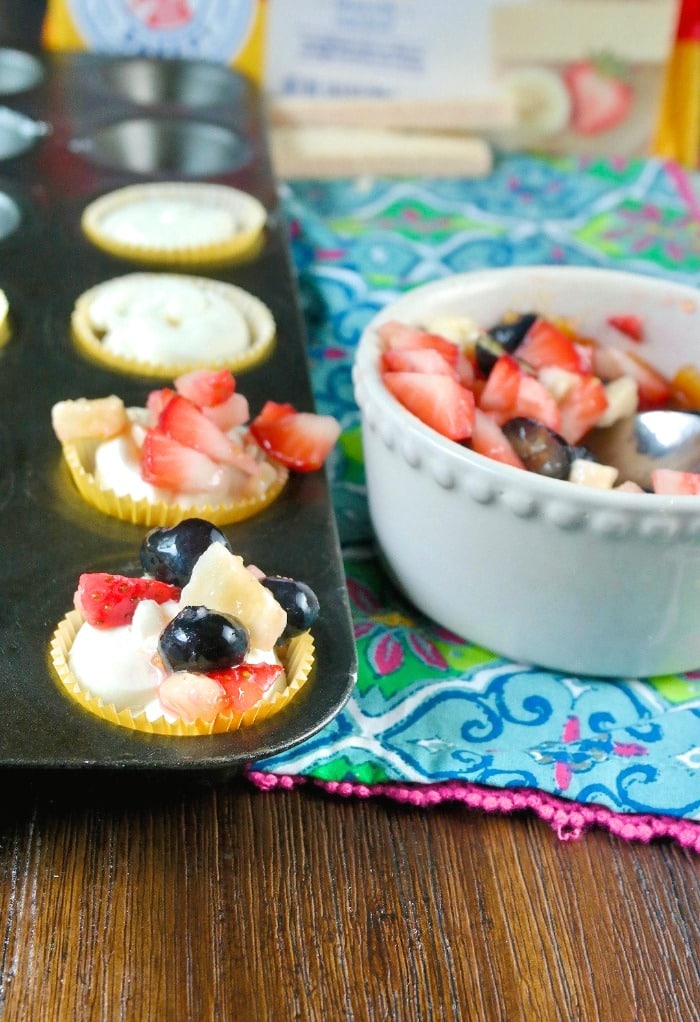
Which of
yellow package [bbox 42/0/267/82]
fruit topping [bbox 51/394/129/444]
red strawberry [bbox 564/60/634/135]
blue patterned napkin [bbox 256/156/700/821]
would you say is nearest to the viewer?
blue patterned napkin [bbox 256/156/700/821]

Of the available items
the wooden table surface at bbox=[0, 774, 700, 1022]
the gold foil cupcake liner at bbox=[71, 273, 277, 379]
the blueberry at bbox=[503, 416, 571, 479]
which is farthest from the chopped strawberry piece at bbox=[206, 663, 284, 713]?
the gold foil cupcake liner at bbox=[71, 273, 277, 379]

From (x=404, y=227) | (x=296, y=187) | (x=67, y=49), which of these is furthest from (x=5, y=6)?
(x=404, y=227)

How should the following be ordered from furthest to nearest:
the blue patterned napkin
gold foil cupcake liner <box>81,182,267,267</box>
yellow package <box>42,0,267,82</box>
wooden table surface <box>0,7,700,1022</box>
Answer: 1. yellow package <box>42,0,267,82</box>
2. gold foil cupcake liner <box>81,182,267,267</box>
3. the blue patterned napkin
4. wooden table surface <box>0,7,700,1022</box>

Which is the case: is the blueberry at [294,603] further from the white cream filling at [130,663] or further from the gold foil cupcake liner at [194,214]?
the gold foil cupcake liner at [194,214]

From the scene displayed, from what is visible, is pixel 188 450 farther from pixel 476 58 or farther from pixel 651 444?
pixel 476 58

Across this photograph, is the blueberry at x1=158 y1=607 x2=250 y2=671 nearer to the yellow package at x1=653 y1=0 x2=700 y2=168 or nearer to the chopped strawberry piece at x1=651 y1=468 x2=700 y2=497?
the chopped strawberry piece at x1=651 y1=468 x2=700 y2=497

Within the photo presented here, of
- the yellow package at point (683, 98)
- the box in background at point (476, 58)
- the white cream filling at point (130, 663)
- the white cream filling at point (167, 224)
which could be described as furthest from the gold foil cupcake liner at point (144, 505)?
the yellow package at point (683, 98)

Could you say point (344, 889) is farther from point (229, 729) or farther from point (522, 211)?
point (522, 211)
